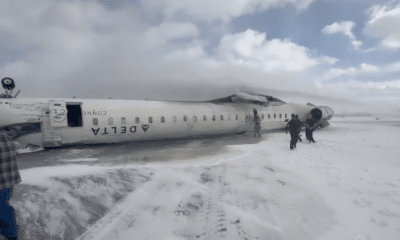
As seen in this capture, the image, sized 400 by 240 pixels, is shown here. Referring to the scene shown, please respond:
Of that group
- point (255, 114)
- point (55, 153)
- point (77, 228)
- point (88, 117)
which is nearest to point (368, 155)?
point (255, 114)

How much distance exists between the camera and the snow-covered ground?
3.01m

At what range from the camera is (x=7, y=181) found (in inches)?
97.3

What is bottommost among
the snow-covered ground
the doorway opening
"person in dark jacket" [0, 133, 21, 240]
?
the snow-covered ground

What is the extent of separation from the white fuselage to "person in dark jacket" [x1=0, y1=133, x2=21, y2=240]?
7.22 m

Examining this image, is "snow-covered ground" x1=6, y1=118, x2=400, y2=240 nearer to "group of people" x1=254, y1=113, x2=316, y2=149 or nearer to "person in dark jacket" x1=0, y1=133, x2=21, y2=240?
"person in dark jacket" x1=0, y1=133, x2=21, y2=240

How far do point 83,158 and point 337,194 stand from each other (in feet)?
29.7

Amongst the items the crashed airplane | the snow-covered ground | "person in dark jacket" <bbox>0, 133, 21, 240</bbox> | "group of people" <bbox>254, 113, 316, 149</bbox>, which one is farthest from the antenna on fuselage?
"group of people" <bbox>254, 113, 316, 149</bbox>

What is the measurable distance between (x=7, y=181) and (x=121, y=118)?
7.48 meters

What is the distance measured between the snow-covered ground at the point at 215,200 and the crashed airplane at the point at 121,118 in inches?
120

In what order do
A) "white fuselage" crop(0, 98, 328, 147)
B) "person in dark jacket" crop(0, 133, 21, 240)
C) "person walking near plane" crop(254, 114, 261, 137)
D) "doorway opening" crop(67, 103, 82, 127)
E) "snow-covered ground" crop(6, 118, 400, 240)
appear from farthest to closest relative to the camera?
"person walking near plane" crop(254, 114, 261, 137) → "doorway opening" crop(67, 103, 82, 127) → "white fuselage" crop(0, 98, 328, 147) → "snow-covered ground" crop(6, 118, 400, 240) → "person in dark jacket" crop(0, 133, 21, 240)

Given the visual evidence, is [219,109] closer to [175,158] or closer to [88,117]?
[175,158]

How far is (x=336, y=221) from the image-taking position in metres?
3.15

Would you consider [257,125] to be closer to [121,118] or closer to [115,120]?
[121,118]

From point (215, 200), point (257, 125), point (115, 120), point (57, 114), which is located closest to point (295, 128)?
point (257, 125)
